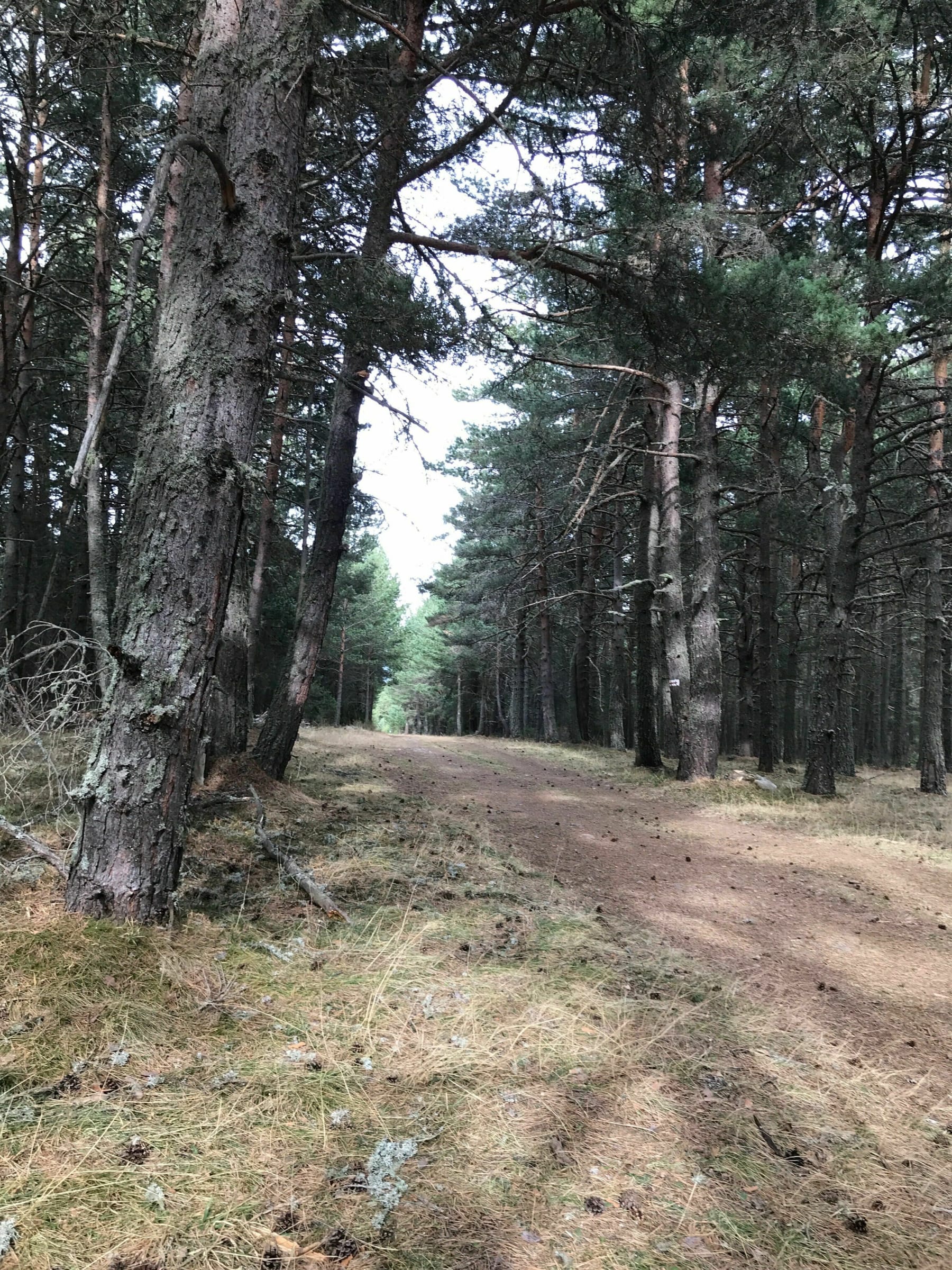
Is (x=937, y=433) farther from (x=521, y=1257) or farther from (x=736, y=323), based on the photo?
(x=521, y=1257)

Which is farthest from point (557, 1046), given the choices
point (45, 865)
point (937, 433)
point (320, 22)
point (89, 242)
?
point (937, 433)

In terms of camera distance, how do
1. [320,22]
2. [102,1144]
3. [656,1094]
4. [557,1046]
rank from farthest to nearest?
[320,22], [557,1046], [656,1094], [102,1144]

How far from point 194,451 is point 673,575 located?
989cm

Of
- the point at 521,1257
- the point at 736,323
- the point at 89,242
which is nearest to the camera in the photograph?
the point at 521,1257

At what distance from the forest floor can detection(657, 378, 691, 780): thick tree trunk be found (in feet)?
22.2

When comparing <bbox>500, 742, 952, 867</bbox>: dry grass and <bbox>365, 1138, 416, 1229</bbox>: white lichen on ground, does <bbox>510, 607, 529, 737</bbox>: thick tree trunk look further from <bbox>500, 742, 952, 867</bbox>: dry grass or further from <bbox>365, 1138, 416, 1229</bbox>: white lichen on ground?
<bbox>365, 1138, 416, 1229</bbox>: white lichen on ground

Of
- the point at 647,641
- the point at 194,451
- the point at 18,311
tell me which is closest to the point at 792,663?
the point at 647,641

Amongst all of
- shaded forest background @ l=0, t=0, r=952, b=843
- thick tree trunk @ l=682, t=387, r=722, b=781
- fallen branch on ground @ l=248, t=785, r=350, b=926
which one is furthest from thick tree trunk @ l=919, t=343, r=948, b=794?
fallen branch on ground @ l=248, t=785, r=350, b=926

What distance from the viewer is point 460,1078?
2.51 m

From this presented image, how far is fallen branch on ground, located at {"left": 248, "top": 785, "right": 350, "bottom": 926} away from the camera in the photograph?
3.85 metres

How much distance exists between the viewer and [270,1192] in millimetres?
1864

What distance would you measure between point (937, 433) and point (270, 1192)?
48.7ft

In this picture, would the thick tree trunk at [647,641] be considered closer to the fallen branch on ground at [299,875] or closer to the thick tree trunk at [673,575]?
the thick tree trunk at [673,575]

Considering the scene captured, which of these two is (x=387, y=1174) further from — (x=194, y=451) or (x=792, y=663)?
(x=792, y=663)
